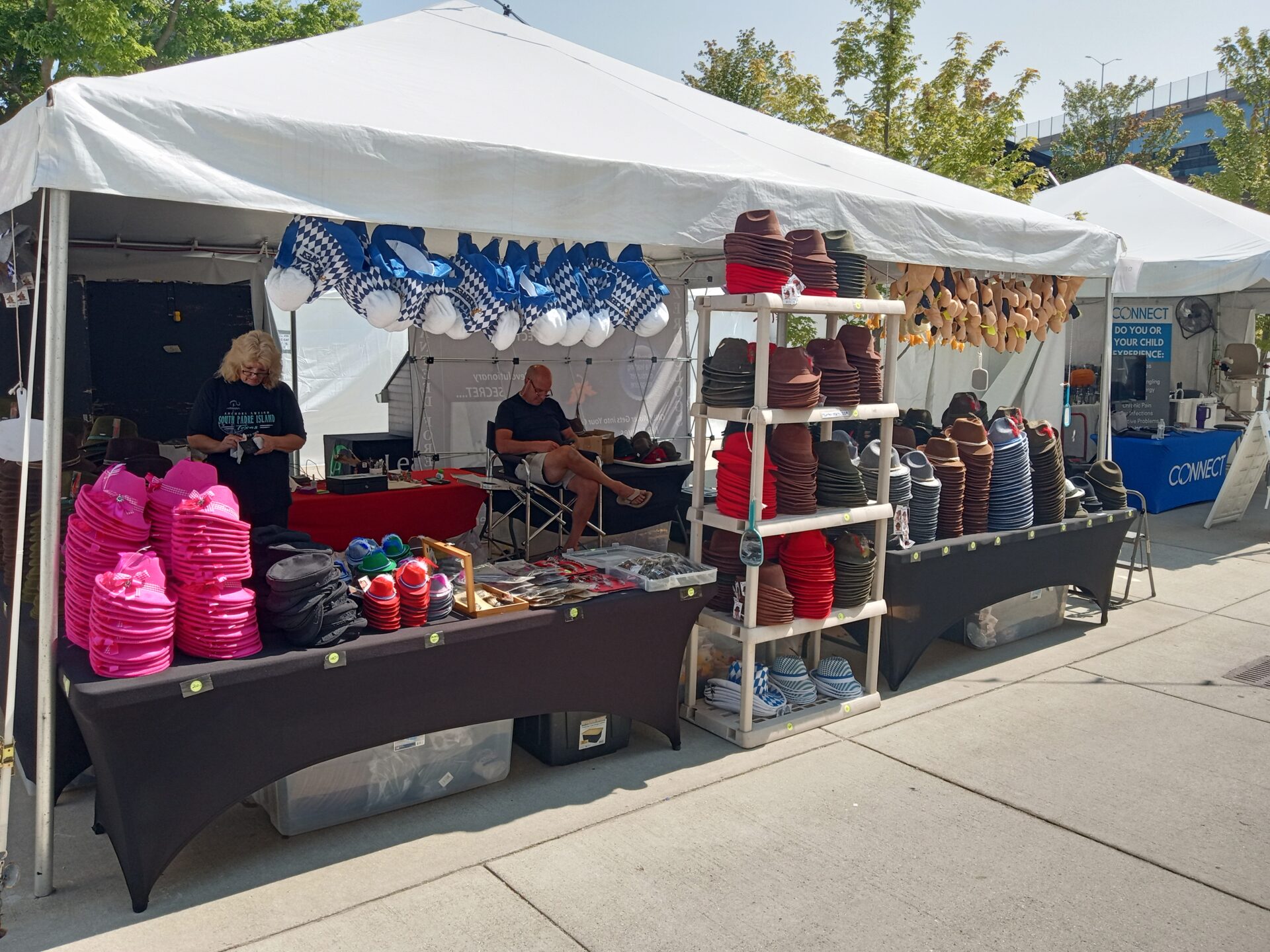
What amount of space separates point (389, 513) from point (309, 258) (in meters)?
2.86

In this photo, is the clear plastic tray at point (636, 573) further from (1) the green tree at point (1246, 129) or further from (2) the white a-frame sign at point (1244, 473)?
(1) the green tree at point (1246, 129)

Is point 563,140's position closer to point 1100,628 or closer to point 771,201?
point 771,201

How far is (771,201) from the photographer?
177 inches

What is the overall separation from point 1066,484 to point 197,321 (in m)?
6.58

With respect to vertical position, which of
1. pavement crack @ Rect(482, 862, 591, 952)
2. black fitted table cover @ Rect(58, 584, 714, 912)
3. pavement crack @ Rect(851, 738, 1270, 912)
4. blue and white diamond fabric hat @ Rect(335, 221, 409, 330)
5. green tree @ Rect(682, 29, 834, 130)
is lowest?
pavement crack @ Rect(482, 862, 591, 952)

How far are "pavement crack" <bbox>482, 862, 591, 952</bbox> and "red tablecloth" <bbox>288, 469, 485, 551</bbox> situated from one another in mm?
3080

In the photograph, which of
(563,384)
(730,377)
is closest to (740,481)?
(730,377)

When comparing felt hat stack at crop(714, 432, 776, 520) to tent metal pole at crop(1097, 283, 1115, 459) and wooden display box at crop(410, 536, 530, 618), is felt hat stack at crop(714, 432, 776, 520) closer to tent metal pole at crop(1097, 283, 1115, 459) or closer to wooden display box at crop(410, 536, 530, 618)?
wooden display box at crop(410, 536, 530, 618)

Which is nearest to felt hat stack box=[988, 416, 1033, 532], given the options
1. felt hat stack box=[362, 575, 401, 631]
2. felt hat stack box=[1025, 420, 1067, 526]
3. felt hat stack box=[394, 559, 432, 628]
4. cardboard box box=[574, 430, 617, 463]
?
felt hat stack box=[1025, 420, 1067, 526]

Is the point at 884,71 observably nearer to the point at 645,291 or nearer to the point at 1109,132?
the point at 645,291

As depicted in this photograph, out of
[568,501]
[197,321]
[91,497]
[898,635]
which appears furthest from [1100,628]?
[197,321]

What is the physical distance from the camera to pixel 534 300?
13.6 ft

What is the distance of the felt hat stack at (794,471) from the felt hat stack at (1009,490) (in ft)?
5.47

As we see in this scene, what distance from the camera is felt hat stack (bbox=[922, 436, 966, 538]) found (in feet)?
17.8
